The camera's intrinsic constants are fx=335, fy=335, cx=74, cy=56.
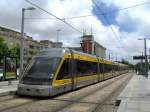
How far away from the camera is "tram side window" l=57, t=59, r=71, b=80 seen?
18547 millimetres

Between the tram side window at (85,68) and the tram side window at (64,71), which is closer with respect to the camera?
the tram side window at (64,71)

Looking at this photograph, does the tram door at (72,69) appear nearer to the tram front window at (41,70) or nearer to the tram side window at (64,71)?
the tram side window at (64,71)

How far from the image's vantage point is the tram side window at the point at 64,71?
18547mm

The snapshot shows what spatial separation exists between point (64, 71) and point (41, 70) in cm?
161

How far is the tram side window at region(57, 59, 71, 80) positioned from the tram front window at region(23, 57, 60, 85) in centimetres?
48

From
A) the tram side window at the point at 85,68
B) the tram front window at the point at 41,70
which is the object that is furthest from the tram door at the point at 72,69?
the tram front window at the point at 41,70

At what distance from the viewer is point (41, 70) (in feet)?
59.5

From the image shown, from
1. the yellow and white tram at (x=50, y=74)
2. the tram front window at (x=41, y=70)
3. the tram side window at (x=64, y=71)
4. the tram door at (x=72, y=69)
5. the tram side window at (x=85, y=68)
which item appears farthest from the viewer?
the tram side window at (x=85, y=68)

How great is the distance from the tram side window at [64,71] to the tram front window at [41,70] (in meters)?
0.48

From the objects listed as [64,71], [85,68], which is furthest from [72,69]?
[85,68]

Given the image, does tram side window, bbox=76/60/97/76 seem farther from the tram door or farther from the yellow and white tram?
the tram door

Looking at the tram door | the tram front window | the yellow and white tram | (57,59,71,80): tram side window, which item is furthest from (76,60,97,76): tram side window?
the tram front window

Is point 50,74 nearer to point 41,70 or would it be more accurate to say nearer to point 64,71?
point 41,70

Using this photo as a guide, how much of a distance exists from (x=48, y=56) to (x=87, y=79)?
7.61m
